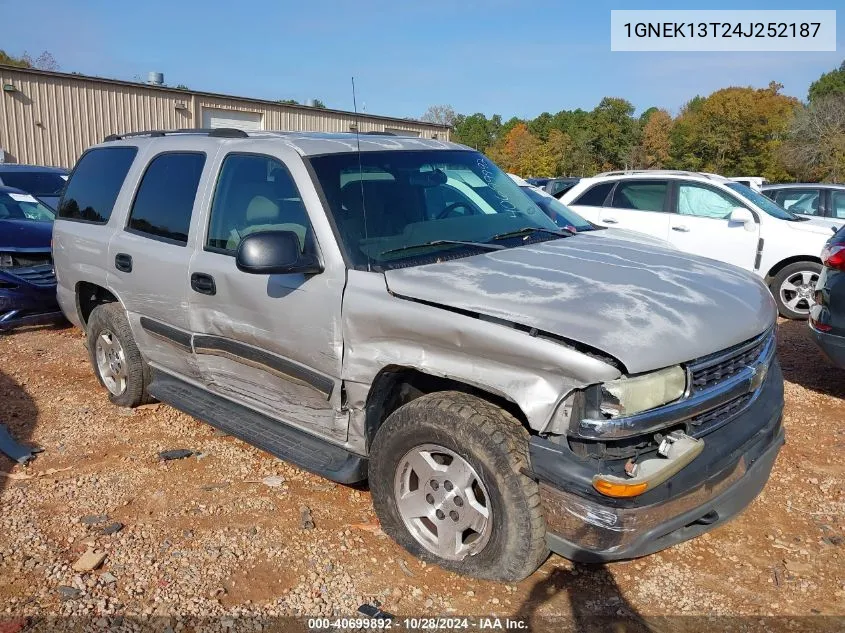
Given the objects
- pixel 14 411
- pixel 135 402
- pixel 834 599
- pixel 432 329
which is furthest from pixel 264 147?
pixel 834 599

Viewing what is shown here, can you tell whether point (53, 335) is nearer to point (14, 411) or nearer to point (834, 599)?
point (14, 411)

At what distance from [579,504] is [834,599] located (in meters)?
1.37

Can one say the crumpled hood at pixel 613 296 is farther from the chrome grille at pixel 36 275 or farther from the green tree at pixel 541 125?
the green tree at pixel 541 125

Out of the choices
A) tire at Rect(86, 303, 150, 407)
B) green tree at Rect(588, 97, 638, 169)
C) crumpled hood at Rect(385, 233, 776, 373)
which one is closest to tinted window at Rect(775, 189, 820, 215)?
crumpled hood at Rect(385, 233, 776, 373)

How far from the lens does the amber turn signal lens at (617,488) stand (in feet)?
7.91

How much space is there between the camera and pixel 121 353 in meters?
4.89

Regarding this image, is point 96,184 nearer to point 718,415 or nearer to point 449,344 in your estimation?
point 449,344

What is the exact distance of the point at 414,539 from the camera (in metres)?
3.13

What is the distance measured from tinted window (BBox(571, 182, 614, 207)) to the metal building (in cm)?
961

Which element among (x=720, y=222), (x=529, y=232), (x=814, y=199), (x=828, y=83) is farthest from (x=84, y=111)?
(x=828, y=83)

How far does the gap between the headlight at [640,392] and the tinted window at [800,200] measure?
11.3 metres

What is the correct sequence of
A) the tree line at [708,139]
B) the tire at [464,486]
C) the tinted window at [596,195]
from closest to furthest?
the tire at [464,486]
the tinted window at [596,195]
the tree line at [708,139]

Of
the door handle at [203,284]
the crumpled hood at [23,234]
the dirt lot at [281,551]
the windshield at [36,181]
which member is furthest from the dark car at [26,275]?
the door handle at [203,284]

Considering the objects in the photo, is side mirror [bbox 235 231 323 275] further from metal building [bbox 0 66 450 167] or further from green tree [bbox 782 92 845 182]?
green tree [bbox 782 92 845 182]
